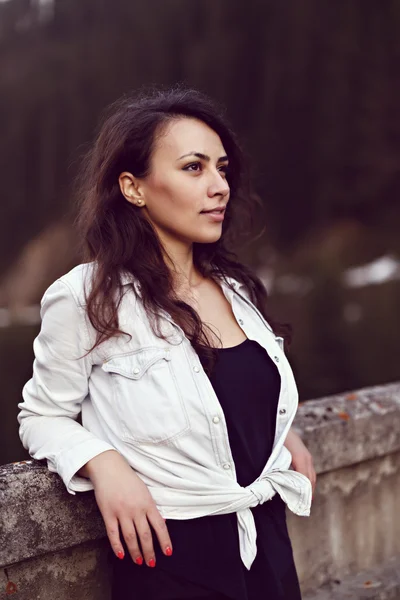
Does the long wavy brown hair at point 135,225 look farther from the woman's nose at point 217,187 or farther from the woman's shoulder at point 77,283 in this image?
the woman's nose at point 217,187

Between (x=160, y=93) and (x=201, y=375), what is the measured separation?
0.63 m

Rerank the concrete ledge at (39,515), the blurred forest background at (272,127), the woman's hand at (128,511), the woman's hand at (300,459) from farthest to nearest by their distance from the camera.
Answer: the blurred forest background at (272,127) < the woman's hand at (300,459) < the concrete ledge at (39,515) < the woman's hand at (128,511)

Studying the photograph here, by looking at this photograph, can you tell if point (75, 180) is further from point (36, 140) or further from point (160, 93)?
point (36, 140)

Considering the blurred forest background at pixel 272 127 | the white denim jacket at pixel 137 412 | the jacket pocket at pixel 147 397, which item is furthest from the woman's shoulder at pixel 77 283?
the blurred forest background at pixel 272 127

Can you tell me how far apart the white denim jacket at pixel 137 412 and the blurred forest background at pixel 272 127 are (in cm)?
1125

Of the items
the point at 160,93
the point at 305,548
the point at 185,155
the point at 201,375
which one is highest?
the point at 160,93

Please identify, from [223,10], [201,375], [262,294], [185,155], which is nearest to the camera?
[201,375]

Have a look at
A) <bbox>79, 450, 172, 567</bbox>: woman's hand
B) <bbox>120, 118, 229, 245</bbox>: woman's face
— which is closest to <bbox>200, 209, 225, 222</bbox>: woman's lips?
<bbox>120, 118, 229, 245</bbox>: woman's face

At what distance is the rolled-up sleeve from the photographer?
1.47 metres

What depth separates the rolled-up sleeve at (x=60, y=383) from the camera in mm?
1471

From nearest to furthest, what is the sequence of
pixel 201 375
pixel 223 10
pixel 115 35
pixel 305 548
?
pixel 201 375 < pixel 305 548 < pixel 223 10 < pixel 115 35

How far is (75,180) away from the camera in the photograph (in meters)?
1.97

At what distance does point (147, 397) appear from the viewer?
1439mm

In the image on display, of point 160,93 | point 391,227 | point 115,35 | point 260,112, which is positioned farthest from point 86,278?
point 115,35
